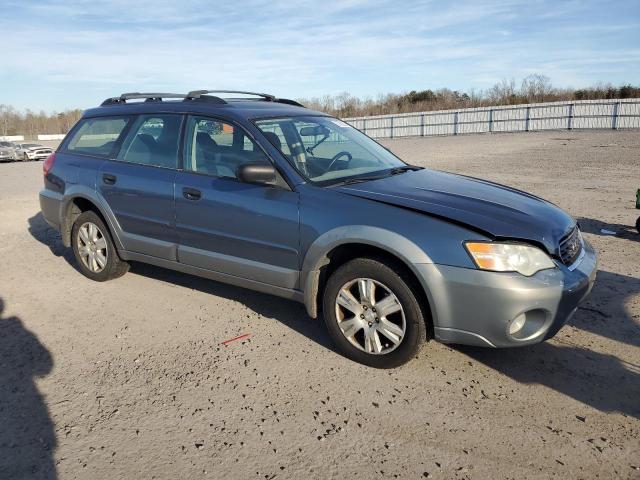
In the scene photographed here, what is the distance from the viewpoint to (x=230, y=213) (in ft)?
13.9

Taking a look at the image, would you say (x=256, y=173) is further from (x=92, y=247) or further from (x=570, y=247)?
(x=92, y=247)

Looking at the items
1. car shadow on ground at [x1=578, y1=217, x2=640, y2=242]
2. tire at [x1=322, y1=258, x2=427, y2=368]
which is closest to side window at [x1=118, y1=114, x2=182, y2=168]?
tire at [x1=322, y1=258, x2=427, y2=368]

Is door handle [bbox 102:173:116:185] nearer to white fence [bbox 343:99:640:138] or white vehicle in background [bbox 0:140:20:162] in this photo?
white vehicle in background [bbox 0:140:20:162]

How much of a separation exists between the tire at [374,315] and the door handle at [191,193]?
138 cm

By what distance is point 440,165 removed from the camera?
1777 cm

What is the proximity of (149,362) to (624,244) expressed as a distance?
5.65m

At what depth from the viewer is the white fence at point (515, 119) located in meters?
33.9

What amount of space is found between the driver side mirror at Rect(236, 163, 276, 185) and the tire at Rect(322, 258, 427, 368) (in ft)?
2.79

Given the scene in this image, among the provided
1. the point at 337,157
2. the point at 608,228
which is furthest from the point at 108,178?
the point at 608,228

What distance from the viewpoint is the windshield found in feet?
13.8

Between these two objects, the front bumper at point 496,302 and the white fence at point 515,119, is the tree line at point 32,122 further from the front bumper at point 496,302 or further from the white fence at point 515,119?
the front bumper at point 496,302

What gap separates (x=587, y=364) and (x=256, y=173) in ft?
8.61

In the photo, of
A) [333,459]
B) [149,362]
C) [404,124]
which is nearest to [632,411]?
[333,459]

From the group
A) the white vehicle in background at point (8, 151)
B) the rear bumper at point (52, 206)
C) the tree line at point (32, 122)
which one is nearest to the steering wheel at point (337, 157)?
the rear bumper at point (52, 206)
